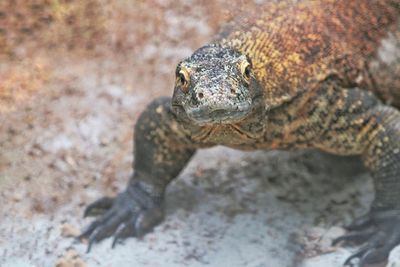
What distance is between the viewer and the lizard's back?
5.01 meters

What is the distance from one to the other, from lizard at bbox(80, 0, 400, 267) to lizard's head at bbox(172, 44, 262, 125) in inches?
1.6

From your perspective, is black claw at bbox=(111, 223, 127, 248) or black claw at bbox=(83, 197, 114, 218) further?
black claw at bbox=(83, 197, 114, 218)

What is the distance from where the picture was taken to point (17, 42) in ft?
21.6

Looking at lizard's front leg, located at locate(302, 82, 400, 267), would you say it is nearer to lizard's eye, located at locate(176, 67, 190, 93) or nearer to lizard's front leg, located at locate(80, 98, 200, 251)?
lizard's front leg, located at locate(80, 98, 200, 251)

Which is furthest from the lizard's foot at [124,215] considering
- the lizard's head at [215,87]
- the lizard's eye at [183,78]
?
the lizard's eye at [183,78]

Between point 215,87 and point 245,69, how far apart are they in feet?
1.14

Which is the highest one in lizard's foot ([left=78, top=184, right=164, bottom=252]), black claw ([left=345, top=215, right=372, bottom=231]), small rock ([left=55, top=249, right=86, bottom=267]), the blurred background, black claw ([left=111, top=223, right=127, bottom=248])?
the blurred background

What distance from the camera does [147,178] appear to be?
5637 millimetres

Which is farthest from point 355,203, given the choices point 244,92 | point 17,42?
point 17,42

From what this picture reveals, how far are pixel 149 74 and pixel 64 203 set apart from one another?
1491mm

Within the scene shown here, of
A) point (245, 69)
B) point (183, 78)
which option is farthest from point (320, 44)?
point (183, 78)

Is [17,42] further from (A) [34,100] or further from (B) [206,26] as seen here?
(B) [206,26]

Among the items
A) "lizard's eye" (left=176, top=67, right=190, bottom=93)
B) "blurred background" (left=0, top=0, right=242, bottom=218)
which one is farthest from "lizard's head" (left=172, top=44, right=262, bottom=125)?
"blurred background" (left=0, top=0, right=242, bottom=218)

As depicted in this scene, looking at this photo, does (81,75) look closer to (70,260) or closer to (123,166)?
(123,166)
